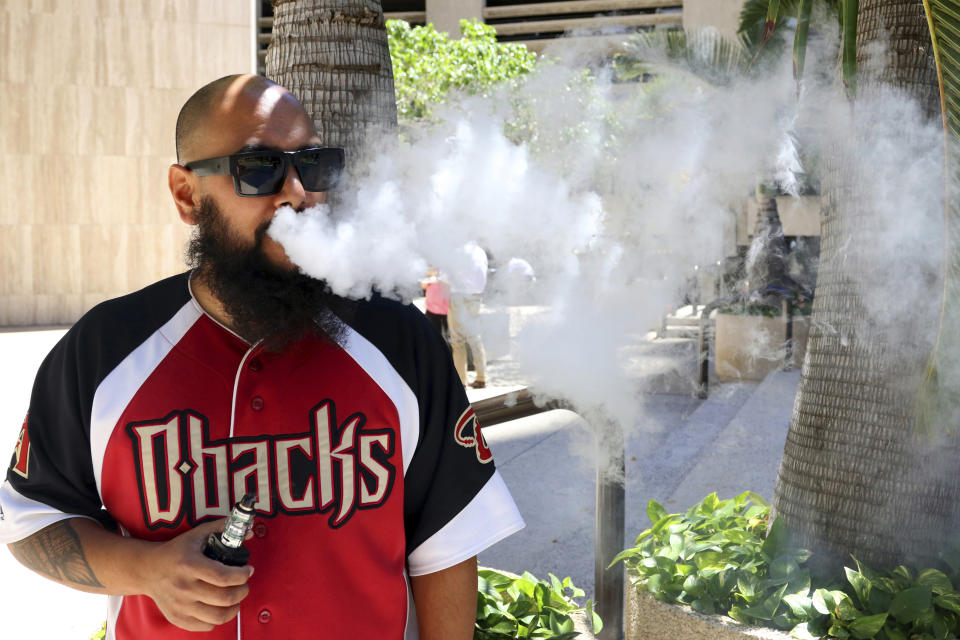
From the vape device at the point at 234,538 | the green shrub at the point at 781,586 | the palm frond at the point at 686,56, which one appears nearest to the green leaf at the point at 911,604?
the green shrub at the point at 781,586

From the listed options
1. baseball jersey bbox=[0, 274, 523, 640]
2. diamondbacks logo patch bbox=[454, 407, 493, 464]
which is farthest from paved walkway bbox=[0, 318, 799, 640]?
baseball jersey bbox=[0, 274, 523, 640]

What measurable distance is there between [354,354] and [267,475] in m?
0.27

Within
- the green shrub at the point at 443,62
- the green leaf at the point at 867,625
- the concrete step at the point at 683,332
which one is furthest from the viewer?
the green shrub at the point at 443,62

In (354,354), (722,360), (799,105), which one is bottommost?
(722,360)

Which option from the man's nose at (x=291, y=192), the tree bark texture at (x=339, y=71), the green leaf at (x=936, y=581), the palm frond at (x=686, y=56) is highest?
the palm frond at (x=686, y=56)

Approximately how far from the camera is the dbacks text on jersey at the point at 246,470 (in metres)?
1.58

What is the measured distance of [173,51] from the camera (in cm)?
1842

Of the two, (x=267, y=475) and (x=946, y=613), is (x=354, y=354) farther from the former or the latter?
(x=946, y=613)

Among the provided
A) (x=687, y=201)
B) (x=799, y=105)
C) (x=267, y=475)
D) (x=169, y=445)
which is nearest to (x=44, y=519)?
(x=169, y=445)

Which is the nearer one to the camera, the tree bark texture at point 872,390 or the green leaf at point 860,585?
the green leaf at point 860,585

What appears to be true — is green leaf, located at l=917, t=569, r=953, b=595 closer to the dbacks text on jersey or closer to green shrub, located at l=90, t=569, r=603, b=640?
green shrub, located at l=90, t=569, r=603, b=640

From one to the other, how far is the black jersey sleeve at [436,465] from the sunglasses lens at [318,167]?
262 mm

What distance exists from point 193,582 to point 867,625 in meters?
2.16

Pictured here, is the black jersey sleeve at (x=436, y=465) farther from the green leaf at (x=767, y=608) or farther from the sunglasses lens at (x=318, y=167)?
the green leaf at (x=767, y=608)
